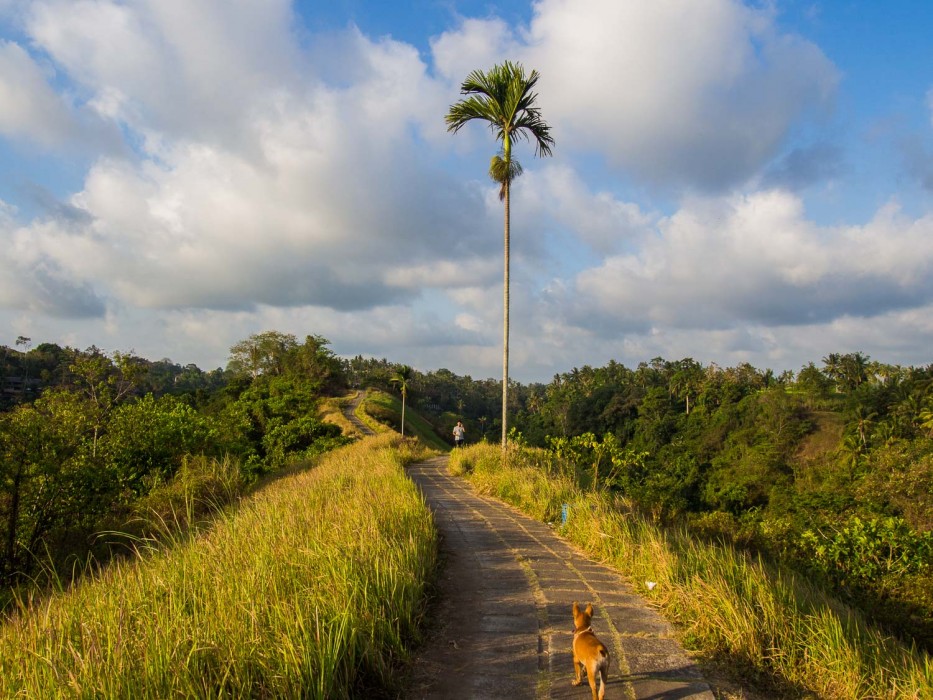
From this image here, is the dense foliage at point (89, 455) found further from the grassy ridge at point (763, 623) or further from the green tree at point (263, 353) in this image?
the green tree at point (263, 353)

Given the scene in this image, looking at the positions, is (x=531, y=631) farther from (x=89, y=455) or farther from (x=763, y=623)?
(x=89, y=455)

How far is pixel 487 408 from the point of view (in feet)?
323

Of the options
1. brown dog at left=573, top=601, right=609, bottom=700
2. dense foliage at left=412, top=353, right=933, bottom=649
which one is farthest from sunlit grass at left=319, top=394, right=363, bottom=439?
brown dog at left=573, top=601, right=609, bottom=700

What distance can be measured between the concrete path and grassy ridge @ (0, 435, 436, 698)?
12.0 inches

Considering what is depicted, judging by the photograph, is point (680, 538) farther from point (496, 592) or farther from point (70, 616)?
point (70, 616)

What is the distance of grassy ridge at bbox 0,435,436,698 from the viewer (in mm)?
2549

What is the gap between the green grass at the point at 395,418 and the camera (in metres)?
41.1

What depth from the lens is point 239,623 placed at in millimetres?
2947

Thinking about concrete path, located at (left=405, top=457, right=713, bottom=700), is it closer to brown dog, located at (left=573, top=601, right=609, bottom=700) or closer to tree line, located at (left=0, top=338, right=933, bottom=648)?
brown dog, located at (left=573, top=601, right=609, bottom=700)

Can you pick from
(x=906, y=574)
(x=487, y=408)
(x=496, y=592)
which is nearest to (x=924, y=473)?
(x=906, y=574)

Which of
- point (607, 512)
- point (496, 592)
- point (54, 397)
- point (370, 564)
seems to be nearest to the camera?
point (370, 564)

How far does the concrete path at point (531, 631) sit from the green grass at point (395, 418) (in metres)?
31.6

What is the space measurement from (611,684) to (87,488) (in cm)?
1293

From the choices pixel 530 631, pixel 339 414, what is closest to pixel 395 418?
pixel 339 414
